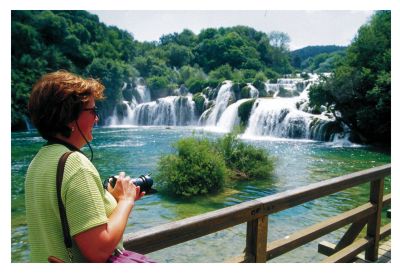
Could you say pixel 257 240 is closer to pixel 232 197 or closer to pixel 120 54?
pixel 232 197

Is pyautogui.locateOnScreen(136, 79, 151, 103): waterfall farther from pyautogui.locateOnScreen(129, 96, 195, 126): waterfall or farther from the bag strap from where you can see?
the bag strap

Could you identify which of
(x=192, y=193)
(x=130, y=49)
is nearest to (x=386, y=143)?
(x=192, y=193)

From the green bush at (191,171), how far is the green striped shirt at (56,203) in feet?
28.9

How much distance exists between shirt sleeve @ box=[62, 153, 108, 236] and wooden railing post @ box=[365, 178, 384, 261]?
310cm

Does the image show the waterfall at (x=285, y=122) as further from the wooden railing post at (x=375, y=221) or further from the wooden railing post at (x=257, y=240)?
the wooden railing post at (x=257, y=240)

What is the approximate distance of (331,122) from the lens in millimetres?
22938

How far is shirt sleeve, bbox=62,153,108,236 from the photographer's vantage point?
117cm

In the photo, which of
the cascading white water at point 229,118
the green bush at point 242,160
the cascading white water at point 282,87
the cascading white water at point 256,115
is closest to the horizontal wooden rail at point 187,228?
the green bush at point 242,160

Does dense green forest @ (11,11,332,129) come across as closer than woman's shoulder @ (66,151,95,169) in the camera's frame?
No

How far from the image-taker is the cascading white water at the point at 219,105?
103 feet

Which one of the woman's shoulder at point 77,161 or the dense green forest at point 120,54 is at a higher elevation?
the dense green forest at point 120,54

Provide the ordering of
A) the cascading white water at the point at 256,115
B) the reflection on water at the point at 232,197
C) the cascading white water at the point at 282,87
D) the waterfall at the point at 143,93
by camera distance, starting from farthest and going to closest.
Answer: the waterfall at the point at 143,93 < the cascading white water at the point at 282,87 < the cascading white water at the point at 256,115 < the reflection on water at the point at 232,197

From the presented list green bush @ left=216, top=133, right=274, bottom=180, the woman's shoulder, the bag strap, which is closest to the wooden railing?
the bag strap

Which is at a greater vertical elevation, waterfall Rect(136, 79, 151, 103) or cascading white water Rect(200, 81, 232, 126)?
waterfall Rect(136, 79, 151, 103)
